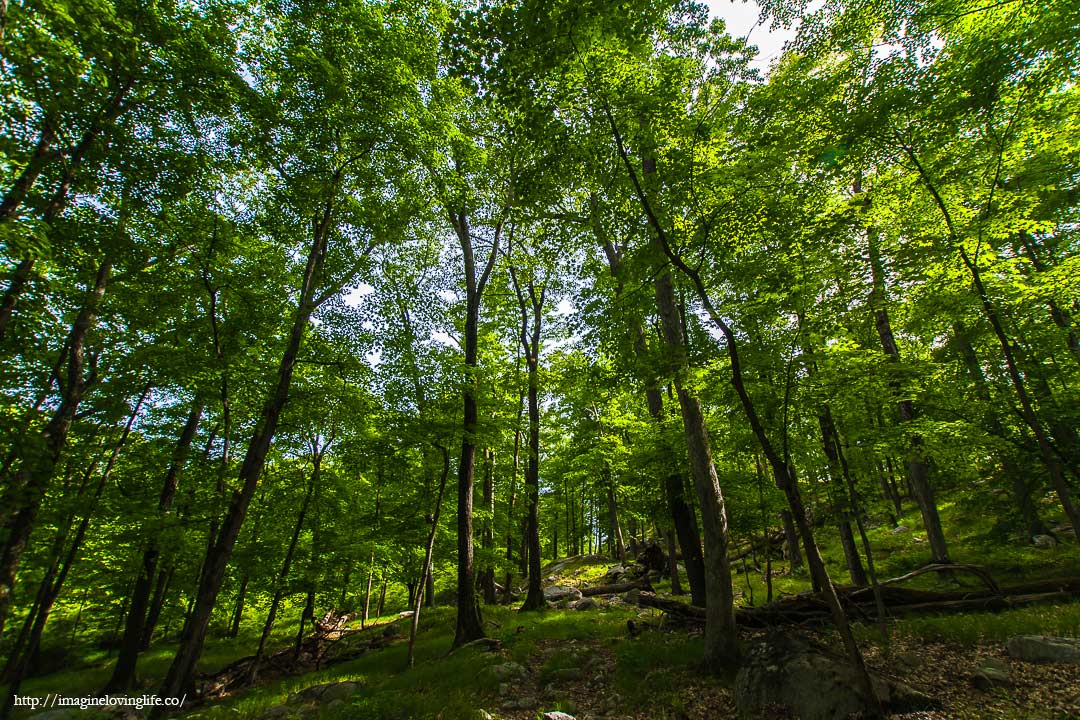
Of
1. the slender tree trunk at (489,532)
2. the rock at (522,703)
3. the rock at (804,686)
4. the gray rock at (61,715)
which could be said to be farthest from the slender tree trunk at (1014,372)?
the gray rock at (61,715)

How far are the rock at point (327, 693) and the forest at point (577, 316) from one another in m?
0.13

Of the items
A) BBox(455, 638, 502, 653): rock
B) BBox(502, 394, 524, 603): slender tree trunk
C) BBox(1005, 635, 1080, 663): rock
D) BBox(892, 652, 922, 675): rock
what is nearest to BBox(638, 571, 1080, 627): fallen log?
BBox(892, 652, 922, 675): rock

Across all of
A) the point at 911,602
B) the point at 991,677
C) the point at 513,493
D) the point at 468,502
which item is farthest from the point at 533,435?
the point at 991,677

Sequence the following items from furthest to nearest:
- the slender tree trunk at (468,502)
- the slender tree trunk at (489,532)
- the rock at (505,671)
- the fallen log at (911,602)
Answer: the slender tree trunk at (489,532), the slender tree trunk at (468,502), the rock at (505,671), the fallen log at (911,602)

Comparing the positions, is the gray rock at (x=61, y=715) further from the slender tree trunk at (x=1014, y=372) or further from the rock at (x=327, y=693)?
the slender tree trunk at (x=1014, y=372)

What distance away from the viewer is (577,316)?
8875 mm

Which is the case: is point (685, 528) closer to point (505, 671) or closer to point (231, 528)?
point (505, 671)

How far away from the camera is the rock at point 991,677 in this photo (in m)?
4.93

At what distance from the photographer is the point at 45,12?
5461 mm

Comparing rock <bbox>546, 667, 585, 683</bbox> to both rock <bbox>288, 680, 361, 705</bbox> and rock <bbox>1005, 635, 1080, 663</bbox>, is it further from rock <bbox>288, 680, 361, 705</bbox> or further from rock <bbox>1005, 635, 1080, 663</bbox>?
rock <bbox>1005, 635, 1080, 663</bbox>

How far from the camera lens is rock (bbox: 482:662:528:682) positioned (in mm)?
7602

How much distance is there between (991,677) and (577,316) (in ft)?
26.0

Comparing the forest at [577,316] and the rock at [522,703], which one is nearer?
the forest at [577,316]

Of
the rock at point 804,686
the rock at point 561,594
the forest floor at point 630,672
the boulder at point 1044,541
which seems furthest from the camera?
the rock at point 561,594
